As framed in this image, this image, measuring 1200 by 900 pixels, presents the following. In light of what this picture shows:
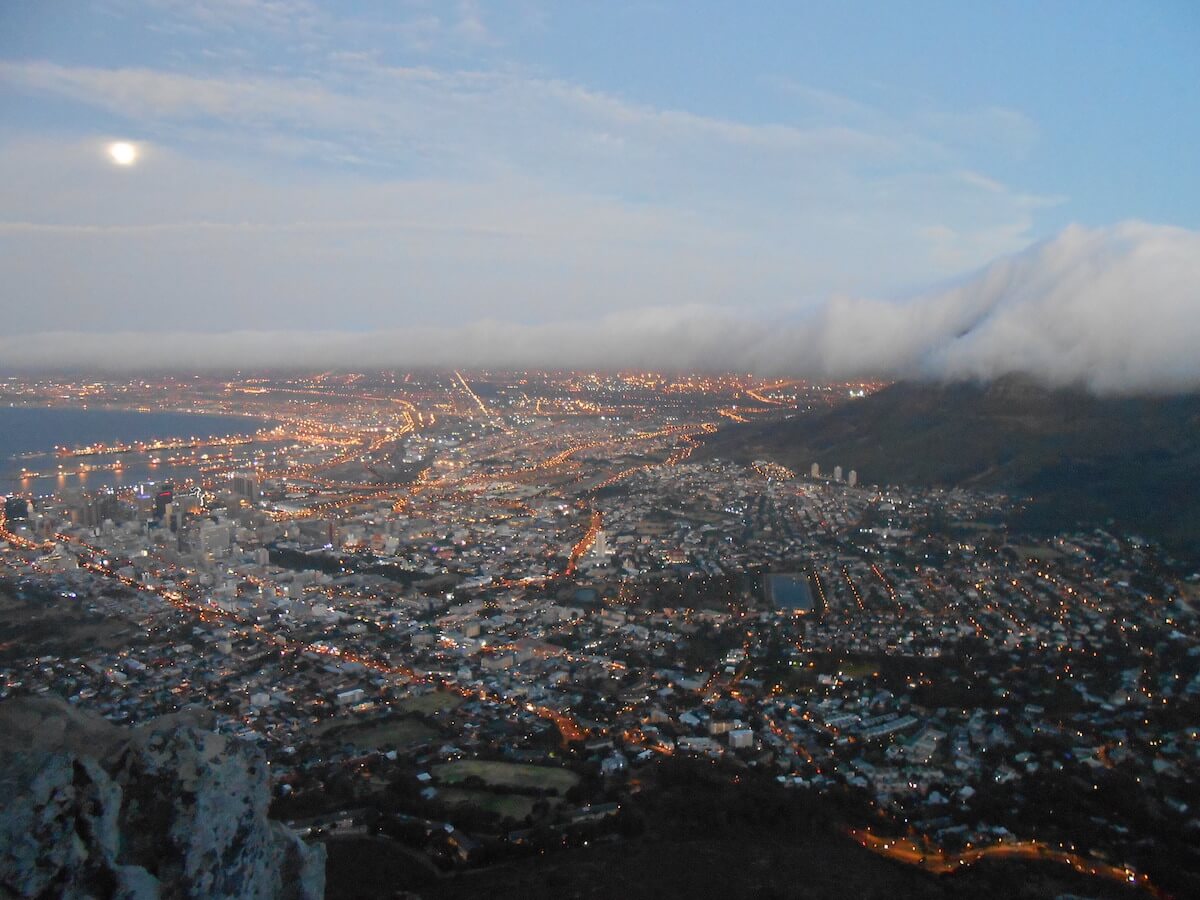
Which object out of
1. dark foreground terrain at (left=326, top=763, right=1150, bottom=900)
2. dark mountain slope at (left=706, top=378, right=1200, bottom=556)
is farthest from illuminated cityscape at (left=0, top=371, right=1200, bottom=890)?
dark mountain slope at (left=706, top=378, right=1200, bottom=556)

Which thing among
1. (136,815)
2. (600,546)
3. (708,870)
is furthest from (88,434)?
(136,815)

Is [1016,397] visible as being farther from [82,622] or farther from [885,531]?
[82,622]

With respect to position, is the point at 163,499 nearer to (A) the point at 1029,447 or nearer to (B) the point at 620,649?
(B) the point at 620,649

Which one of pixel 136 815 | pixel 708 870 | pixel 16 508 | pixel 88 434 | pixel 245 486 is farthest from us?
pixel 88 434

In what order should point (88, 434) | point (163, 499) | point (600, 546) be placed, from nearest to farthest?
point (600, 546) < point (163, 499) < point (88, 434)

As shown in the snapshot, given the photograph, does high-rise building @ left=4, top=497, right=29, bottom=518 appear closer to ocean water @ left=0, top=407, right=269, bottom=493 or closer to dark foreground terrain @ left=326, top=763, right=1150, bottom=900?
ocean water @ left=0, top=407, right=269, bottom=493

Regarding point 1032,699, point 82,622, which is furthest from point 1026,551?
point 82,622
